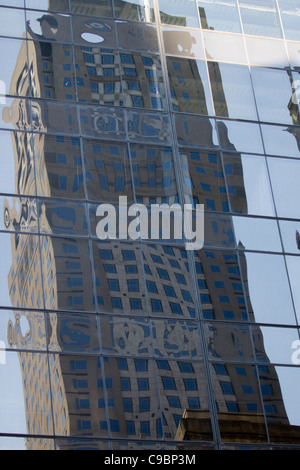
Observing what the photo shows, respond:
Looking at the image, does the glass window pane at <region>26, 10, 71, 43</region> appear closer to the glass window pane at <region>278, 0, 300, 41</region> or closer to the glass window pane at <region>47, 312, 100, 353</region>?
the glass window pane at <region>278, 0, 300, 41</region>

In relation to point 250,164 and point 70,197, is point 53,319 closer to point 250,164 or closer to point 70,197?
point 70,197

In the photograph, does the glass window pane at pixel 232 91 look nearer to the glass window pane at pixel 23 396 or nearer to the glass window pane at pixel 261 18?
the glass window pane at pixel 261 18

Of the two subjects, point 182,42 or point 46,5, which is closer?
point 46,5

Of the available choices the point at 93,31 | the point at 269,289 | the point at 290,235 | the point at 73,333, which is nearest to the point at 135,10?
the point at 93,31

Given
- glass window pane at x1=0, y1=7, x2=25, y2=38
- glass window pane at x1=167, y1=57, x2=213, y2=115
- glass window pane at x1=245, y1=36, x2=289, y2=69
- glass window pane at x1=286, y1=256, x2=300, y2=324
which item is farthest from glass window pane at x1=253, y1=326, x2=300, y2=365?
glass window pane at x1=0, y1=7, x2=25, y2=38

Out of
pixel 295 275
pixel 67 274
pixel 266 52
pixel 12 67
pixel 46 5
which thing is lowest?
pixel 67 274

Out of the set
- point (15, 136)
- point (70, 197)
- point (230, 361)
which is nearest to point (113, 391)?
point (230, 361)

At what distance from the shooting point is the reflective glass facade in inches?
776

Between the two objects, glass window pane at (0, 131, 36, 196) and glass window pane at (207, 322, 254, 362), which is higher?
glass window pane at (0, 131, 36, 196)

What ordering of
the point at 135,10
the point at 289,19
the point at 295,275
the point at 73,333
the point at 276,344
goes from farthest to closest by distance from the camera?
the point at 289,19
the point at 135,10
the point at 295,275
the point at 276,344
the point at 73,333

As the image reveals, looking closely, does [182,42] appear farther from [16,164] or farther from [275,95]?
[16,164]

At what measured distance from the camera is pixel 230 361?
20656 mm

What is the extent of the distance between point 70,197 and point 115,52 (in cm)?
446

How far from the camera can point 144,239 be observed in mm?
21531
